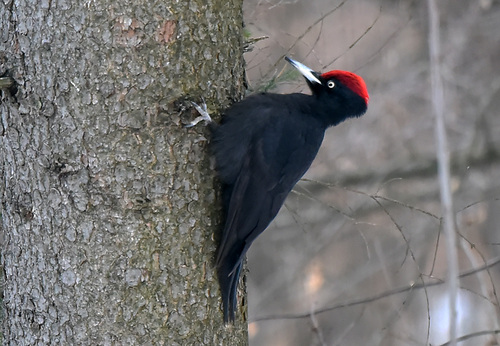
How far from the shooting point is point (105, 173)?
2.27m

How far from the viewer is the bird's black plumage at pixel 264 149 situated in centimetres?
247

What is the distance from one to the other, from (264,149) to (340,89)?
491 millimetres

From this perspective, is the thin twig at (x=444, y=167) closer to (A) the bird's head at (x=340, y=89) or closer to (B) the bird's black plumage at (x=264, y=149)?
(B) the bird's black plumage at (x=264, y=149)

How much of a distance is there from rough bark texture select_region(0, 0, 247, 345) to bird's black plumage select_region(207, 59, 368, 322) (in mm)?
112

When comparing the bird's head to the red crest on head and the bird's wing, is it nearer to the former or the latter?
the red crest on head

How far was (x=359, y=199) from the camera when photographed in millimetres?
6574

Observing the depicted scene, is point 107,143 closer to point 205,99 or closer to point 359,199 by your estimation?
point 205,99

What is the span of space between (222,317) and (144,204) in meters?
0.51

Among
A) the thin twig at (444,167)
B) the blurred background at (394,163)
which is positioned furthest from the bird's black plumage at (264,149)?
the blurred background at (394,163)

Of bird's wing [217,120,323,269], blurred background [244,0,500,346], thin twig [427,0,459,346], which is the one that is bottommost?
thin twig [427,0,459,346]

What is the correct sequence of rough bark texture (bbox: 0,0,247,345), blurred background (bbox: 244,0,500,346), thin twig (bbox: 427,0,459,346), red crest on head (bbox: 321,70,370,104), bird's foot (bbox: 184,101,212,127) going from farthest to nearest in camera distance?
blurred background (bbox: 244,0,500,346)
red crest on head (bbox: 321,70,370,104)
bird's foot (bbox: 184,101,212,127)
rough bark texture (bbox: 0,0,247,345)
thin twig (bbox: 427,0,459,346)

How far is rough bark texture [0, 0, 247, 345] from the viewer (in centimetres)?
227

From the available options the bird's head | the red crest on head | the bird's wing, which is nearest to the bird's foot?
the bird's wing

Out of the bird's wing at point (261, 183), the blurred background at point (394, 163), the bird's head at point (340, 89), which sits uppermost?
the blurred background at point (394, 163)
